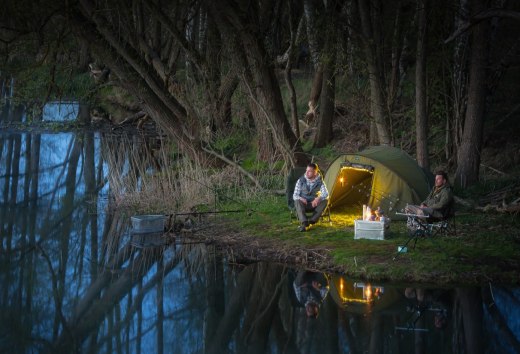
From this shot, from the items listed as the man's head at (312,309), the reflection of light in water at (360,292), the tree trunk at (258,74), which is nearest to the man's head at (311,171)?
the tree trunk at (258,74)

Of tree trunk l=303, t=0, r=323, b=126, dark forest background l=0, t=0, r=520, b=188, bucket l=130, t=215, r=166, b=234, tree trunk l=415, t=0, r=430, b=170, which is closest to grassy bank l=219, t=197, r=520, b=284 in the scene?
bucket l=130, t=215, r=166, b=234

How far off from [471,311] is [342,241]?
2.95 meters

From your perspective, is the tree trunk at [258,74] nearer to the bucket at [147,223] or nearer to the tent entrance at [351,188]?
the tent entrance at [351,188]

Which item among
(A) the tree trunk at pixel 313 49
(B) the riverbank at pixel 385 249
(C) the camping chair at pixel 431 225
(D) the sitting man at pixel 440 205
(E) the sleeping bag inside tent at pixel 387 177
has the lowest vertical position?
(B) the riverbank at pixel 385 249

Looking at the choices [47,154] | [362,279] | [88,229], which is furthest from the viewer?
[47,154]

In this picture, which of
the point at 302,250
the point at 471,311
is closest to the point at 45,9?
the point at 302,250

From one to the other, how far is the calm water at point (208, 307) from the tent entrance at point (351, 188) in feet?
9.76

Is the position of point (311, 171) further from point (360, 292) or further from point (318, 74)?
point (318, 74)

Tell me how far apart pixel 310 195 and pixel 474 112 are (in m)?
4.41

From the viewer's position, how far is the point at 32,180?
19031 millimetres

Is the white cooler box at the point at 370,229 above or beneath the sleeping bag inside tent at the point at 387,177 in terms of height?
beneath

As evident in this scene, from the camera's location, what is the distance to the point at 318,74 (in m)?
19.1

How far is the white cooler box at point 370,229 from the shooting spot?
10.1 metres

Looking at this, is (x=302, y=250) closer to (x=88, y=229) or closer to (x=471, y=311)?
(x=471, y=311)
